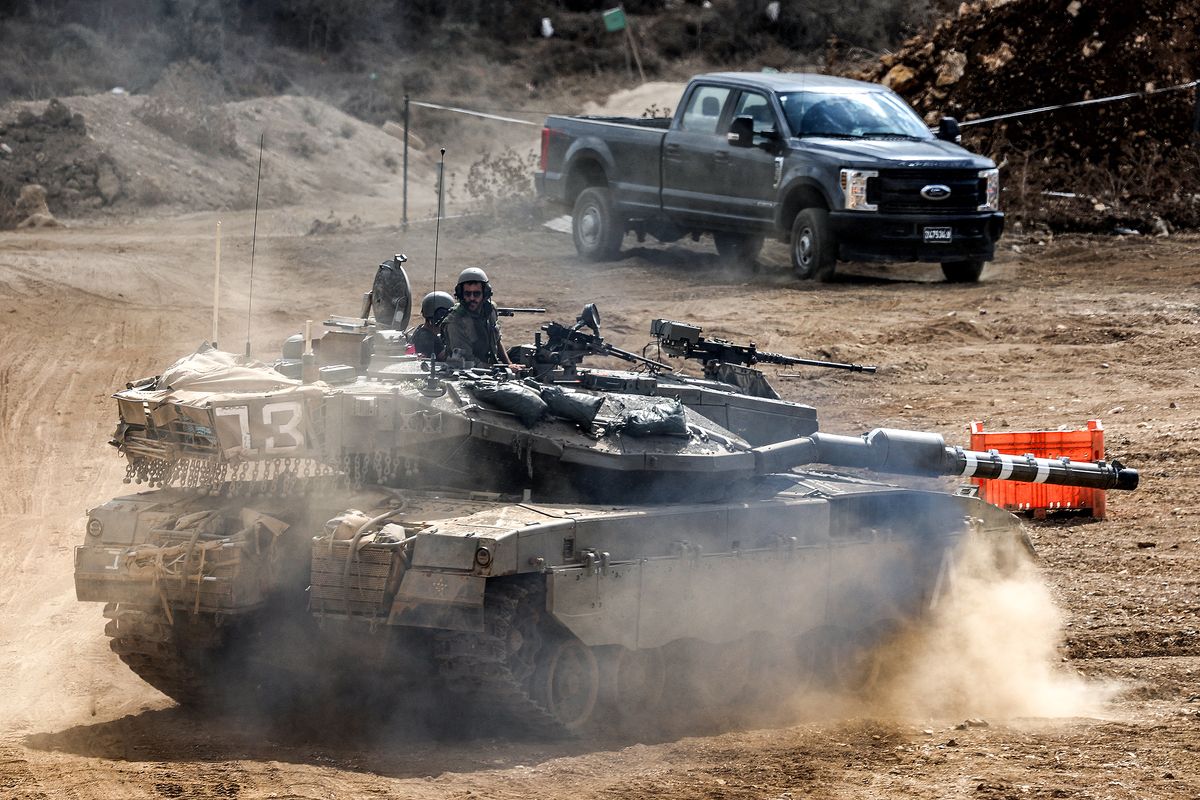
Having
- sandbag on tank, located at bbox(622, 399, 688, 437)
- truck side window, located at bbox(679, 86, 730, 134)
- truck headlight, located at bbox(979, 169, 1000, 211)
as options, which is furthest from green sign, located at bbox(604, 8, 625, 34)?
sandbag on tank, located at bbox(622, 399, 688, 437)

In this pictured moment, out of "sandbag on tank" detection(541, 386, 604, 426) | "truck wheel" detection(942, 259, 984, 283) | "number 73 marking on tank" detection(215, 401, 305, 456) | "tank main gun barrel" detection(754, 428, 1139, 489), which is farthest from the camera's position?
"truck wheel" detection(942, 259, 984, 283)

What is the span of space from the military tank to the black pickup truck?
7.38m

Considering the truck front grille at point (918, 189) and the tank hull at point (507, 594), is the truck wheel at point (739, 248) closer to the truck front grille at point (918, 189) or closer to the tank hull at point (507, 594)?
the truck front grille at point (918, 189)

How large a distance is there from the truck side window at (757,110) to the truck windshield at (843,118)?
8.0 inches

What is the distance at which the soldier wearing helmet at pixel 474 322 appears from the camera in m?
11.2

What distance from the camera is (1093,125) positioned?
72.5ft

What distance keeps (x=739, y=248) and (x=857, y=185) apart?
2.55m

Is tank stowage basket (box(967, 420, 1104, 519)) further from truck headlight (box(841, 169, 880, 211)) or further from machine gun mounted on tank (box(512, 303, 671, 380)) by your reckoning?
truck headlight (box(841, 169, 880, 211))

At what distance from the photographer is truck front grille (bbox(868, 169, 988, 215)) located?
57.6 ft

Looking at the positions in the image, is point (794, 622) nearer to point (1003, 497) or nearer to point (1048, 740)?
point (1048, 740)

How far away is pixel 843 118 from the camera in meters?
18.6

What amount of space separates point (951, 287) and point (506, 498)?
10.5m

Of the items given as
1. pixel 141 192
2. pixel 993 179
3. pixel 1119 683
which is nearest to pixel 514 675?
pixel 1119 683

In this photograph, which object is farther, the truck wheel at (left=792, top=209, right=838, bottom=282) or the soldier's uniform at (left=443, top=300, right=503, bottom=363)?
the truck wheel at (left=792, top=209, right=838, bottom=282)
